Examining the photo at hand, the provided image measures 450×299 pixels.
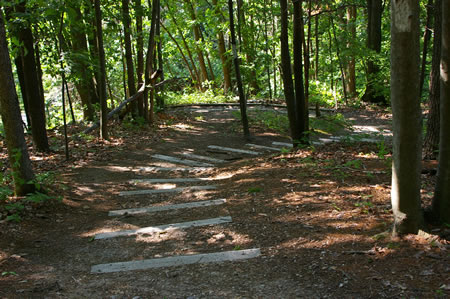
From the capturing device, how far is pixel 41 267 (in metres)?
4.11

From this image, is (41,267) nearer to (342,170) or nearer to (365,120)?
(342,170)

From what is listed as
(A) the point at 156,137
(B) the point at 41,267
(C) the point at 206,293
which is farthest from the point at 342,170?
(A) the point at 156,137

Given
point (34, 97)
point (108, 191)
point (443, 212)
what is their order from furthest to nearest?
point (34, 97), point (108, 191), point (443, 212)

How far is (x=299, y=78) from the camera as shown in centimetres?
842

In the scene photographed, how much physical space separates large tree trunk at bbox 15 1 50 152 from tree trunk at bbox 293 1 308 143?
588 cm

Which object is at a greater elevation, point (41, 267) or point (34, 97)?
point (34, 97)

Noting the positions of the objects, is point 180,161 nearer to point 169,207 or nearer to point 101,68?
point 101,68

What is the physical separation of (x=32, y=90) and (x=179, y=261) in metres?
6.76

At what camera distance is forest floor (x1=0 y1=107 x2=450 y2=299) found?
3.38 meters

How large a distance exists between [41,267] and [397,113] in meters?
3.94

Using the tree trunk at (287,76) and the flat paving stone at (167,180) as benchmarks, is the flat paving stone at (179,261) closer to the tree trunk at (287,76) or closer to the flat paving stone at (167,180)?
the flat paving stone at (167,180)

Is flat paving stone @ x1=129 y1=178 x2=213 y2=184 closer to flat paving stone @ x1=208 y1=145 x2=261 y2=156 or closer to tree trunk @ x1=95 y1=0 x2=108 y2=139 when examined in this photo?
flat paving stone @ x1=208 y1=145 x2=261 y2=156

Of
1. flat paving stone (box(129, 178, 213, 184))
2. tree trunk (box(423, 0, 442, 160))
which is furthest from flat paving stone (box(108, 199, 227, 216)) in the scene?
tree trunk (box(423, 0, 442, 160))

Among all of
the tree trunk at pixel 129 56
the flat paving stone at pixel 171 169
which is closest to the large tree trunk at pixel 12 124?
the flat paving stone at pixel 171 169
